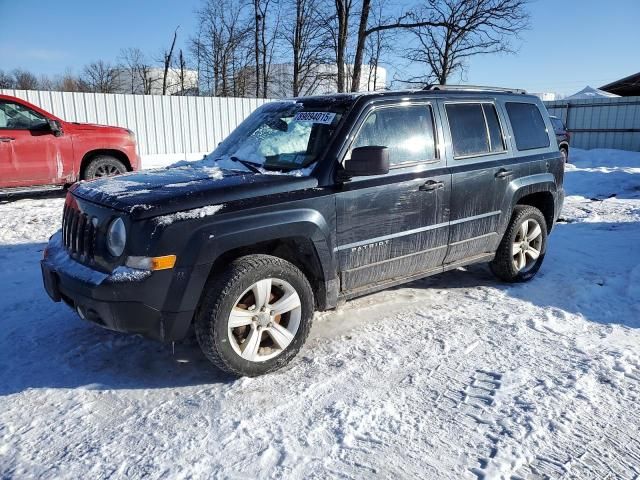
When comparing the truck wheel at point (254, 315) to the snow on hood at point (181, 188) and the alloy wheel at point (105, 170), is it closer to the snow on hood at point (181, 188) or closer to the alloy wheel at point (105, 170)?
the snow on hood at point (181, 188)

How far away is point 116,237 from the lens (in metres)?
3.05

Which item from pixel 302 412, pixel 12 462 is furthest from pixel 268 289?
pixel 12 462

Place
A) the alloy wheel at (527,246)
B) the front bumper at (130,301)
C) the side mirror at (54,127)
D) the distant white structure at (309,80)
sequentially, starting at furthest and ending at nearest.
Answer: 1. the distant white structure at (309,80)
2. the side mirror at (54,127)
3. the alloy wheel at (527,246)
4. the front bumper at (130,301)

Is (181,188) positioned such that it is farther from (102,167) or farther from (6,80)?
(6,80)

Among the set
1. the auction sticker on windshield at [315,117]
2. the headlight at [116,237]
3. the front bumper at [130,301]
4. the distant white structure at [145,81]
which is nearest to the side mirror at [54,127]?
the auction sticker on windshield at [315,117]

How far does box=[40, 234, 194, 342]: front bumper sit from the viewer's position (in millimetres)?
2936

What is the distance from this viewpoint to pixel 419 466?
8.12 ft

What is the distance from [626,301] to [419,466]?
3151 mm

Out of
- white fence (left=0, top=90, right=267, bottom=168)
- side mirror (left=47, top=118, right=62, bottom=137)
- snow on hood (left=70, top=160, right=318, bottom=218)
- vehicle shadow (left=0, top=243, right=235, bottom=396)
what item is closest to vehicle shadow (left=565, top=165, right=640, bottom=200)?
snow on hood (left=70, top=160, right=318, bottom=218)

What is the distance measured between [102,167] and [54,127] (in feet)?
3.45

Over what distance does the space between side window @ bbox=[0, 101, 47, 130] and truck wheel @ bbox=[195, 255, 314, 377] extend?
7.46 meters

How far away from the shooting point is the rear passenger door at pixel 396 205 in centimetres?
370

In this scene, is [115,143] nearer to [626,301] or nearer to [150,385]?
[150,385]

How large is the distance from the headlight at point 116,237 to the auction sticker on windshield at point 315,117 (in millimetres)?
1689
